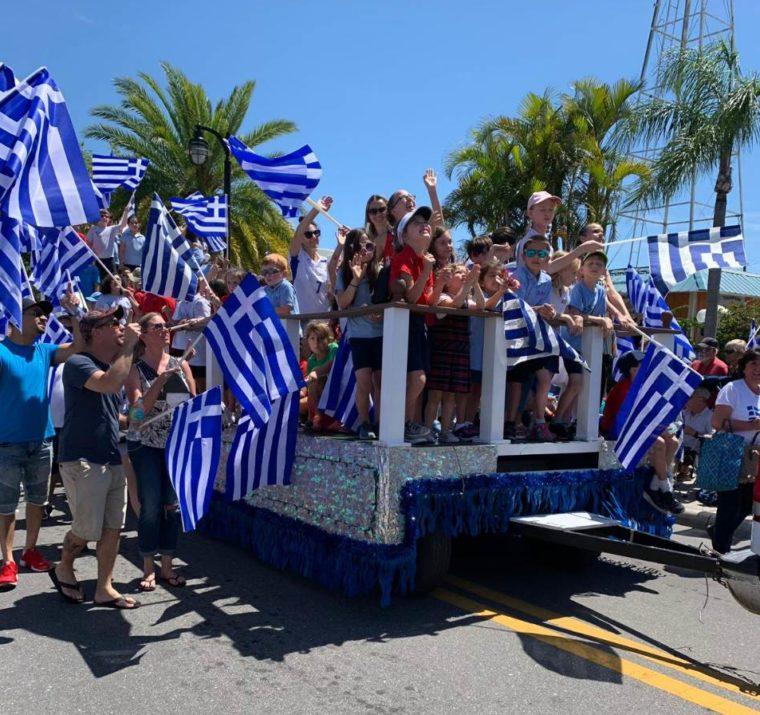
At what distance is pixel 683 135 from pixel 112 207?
13.8 m

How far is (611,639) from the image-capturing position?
174 inches

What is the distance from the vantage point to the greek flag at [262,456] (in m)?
4.94

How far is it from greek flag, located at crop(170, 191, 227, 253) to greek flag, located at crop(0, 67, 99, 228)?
5.73m

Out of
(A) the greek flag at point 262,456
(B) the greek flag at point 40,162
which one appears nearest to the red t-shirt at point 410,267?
(A) the greek flag at point 262,456

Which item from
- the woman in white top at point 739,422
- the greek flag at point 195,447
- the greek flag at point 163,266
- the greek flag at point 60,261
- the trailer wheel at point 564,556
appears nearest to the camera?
the greek flag at point 195,447

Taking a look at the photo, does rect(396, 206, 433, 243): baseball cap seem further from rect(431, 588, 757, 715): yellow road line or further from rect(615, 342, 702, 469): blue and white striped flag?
rect(431, 588, 757, 715): yellow road line

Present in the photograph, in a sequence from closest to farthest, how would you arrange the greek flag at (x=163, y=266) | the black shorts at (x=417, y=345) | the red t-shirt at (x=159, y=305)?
1. the black shorts at (x=417, y=345)
2. the greek flag at (x=163, y=266)
3. the red t-shirt at (x=159, y=305)

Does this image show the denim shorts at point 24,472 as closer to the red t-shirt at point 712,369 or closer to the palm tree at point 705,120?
the red t-shirt at point 712,369

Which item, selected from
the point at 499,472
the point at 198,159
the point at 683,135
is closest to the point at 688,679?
the point at 499,472

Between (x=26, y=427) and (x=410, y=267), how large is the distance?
284 cm

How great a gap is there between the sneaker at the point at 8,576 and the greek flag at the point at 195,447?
4.76 ft

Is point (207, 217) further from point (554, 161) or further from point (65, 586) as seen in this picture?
point (554, 161)

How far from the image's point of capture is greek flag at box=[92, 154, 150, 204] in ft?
37.3

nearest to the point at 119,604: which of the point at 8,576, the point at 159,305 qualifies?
the point at 8,576
